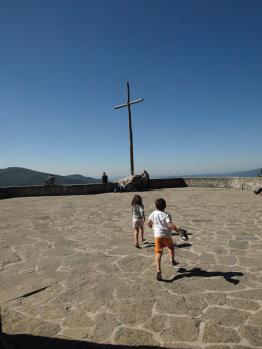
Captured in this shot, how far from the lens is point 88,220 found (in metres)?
11.8

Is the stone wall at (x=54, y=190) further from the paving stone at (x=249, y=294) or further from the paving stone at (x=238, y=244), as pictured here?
the paving stone at (x=249, y=294)

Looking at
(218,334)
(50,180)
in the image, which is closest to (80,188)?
(50,180)

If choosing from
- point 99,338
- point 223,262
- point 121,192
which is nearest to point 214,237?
point 223,262

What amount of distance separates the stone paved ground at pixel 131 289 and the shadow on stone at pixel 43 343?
0.30 ft

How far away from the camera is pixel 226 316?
4219 millimetres

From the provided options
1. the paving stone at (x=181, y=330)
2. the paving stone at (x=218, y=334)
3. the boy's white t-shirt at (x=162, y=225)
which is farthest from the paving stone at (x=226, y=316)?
the boy's white t-shirt at (x=162, y=225)

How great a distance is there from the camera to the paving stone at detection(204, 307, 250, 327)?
4061 millimetres

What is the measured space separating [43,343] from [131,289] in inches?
70.4

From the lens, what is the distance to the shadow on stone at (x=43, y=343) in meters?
3.64

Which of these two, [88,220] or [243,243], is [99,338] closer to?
[243,243]

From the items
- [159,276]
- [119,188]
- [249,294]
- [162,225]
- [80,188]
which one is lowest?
[249,294]

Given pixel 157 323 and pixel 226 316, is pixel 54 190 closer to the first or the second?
pixel 157 323

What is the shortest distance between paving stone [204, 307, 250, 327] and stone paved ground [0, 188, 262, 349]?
13 mm

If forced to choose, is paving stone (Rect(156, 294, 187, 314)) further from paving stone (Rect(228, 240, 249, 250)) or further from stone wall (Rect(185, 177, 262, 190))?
stone wall (Rect(185, 177, 262, 190))
